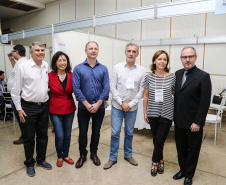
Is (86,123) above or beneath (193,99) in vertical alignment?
beneath

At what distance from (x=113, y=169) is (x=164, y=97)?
3.90 feet

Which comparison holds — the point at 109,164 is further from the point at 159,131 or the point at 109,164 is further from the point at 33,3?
the point at 33,3

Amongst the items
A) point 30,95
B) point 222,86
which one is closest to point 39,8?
point 30,95

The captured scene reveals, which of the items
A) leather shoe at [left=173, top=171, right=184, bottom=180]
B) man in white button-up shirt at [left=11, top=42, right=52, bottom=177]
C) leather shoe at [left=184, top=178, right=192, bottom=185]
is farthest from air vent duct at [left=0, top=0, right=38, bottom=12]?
leather shoe at [left=184, top=178, right=192, bottom=185]

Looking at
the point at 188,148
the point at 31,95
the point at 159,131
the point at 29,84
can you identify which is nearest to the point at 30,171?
the point at 31,95

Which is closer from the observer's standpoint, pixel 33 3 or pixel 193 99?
pixel 193 99

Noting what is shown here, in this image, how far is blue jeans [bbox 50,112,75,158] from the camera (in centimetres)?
238

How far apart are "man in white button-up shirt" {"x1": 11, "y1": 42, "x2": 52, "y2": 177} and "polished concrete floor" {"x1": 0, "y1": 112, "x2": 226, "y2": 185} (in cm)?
24

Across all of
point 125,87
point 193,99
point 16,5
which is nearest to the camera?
point 193,99

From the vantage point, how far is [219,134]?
380 cm

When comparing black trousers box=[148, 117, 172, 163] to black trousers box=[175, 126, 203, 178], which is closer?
black trousers box=[175, 126, 203, 178]

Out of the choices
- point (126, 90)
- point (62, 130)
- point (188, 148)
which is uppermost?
point (126, 90)

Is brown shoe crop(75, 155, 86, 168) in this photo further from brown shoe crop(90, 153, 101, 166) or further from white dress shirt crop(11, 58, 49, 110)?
white dress shirt crop(11, 58, 49, 110)

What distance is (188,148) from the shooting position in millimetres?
2156
